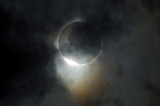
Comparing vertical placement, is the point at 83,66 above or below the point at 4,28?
below

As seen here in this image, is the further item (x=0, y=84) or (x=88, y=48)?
(x=0, y=84)

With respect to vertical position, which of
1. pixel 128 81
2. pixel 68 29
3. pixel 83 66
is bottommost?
pixel 128 81

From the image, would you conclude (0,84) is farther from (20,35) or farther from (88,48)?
(88,48)

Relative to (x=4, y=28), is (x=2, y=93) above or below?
below

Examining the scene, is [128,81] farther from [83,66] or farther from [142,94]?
[83,66]

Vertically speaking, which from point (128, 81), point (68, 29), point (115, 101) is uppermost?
point (68, 29)

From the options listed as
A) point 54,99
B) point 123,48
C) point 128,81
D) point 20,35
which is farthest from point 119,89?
point 20,35

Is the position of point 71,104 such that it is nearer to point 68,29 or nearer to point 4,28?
point 68,29

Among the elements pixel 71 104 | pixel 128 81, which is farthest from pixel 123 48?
pixel 71 104
